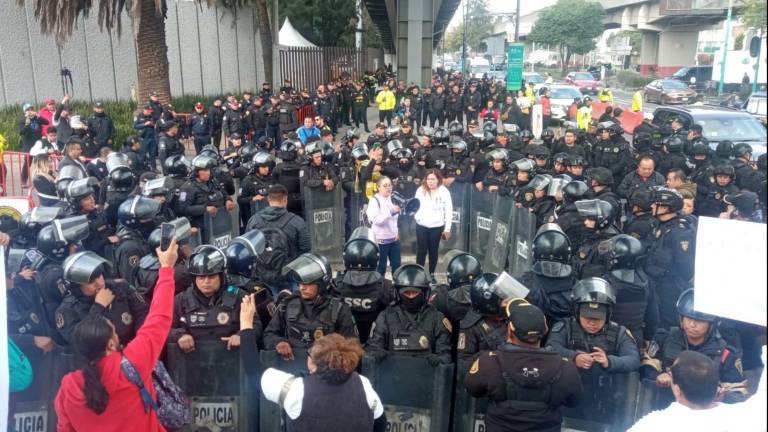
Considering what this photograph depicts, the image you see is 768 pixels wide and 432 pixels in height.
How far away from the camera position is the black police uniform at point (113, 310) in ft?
14.4

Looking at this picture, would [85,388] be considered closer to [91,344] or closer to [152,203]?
[91,344]

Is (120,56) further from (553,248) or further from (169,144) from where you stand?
(553,248)

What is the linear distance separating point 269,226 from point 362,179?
2992 mm

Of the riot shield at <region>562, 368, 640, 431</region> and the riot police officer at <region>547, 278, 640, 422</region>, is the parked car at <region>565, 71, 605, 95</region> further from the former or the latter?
the riot shield at <region>562, 368, 640, 431</region>

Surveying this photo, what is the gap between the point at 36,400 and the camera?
14.4ft

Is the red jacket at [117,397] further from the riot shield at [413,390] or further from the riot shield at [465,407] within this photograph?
the riot shield at [465,407]

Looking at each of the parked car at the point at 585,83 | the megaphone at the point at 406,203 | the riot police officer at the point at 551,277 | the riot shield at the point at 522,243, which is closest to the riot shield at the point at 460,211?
the megaphone at the point at 406,203

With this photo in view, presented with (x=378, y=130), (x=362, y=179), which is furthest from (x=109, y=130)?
(x=362, y=179)

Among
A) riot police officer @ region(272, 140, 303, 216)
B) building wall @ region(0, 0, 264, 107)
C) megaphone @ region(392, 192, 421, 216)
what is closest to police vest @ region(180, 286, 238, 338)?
megaphone @ region(392, 192, 421, 216)

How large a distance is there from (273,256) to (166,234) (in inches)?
51.8

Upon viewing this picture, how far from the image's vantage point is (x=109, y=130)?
47.0 ft

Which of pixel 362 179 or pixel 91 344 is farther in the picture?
pixel 362 179

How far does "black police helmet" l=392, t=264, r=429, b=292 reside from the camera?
453 cm

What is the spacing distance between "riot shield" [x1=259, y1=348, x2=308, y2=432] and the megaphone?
169 inches
